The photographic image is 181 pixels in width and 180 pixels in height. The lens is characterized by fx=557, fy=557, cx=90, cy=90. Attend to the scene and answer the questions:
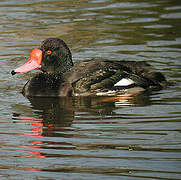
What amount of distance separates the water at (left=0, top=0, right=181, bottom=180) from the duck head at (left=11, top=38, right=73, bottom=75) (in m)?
0.52

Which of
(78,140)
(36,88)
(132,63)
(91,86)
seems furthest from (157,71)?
(78,140)

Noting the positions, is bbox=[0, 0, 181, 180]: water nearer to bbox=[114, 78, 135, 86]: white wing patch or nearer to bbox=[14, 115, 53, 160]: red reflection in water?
bbox=[14, 115, 53, 160]: red reflection in water

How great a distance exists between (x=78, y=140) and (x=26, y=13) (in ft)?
29.9

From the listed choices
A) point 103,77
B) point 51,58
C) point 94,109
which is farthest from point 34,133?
point 51,58

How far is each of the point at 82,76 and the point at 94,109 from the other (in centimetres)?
95

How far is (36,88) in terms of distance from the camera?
8.92 m

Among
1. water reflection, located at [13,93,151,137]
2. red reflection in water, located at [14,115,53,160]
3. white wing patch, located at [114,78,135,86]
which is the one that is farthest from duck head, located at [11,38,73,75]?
red reflection in water, located at [14,115,53,160]

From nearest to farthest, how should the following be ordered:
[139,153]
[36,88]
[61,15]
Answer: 1. [139,153]
2. [36,88]
3. [61,15]

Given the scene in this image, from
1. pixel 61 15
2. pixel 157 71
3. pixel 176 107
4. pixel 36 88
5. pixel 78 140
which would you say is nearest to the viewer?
A: pixel 78 140

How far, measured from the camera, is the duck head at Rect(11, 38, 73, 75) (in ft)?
30.2

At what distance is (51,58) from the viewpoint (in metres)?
9.28

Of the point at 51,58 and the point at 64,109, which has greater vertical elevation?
the point at 51,58

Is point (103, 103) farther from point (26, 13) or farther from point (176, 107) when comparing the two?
point (26, 13)

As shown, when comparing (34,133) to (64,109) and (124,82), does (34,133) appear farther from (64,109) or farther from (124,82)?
(124,82)
